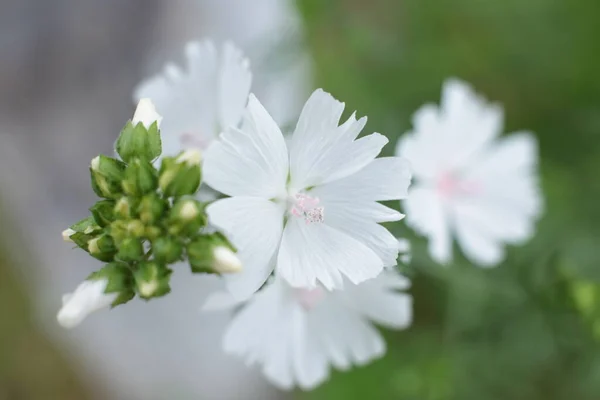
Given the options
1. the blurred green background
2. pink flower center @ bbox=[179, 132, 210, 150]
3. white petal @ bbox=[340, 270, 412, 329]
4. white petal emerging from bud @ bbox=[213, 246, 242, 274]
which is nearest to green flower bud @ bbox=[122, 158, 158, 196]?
white petal emerging from bud @ bbox=[213, 246, 242, 274]

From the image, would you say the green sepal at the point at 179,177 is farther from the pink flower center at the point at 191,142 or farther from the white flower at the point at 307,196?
the pink flower center at the point at 191,142

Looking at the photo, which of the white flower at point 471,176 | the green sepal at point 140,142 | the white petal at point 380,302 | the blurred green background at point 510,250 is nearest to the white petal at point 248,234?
the green sepal at point 140,142

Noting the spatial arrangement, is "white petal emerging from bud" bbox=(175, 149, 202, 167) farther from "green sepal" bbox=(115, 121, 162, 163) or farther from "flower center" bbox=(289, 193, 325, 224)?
"flower center" bbox=(289, 193, 325, 224)

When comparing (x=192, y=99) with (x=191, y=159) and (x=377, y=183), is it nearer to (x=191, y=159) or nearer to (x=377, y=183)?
(x=191, y=159)

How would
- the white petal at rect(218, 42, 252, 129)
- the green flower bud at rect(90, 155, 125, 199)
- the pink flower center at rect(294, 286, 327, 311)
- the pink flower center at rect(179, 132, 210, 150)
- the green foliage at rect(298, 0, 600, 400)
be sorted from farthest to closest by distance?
1. the green foliage at rect(298, 0, 600, 400)
2. the pink flower center at rect(294, 286, 327, 311)
3. the pink flower center at rect(179, 132, 210, 150)
4. the white petal at rect(218, 42, 252, 129)
5. the green flower bud at rect(90, 155, 125, 199)

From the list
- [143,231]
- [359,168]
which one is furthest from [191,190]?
A: [359,168]

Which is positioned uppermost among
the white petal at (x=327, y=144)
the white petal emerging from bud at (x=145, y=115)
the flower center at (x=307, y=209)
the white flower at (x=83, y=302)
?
the white petal at (x=327, y=144)

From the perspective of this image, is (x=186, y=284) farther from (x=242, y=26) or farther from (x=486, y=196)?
(x=486, y=196)

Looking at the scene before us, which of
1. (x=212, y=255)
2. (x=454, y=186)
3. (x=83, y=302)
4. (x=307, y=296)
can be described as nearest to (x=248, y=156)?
(x=212, y=255)
